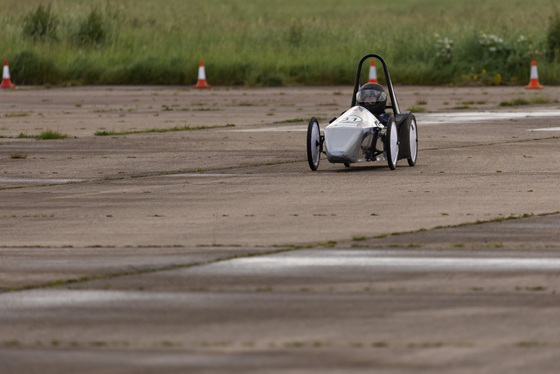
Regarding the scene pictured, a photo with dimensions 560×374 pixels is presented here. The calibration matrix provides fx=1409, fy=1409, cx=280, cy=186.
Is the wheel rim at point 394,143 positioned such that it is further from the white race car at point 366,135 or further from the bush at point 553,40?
the bush at point 553,40

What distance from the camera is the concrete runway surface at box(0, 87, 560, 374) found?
22.0ft

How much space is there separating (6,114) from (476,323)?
22043 mm

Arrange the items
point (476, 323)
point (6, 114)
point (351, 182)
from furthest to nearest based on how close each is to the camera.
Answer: point (6, 114) < point (351, 182) < point (476, 323)

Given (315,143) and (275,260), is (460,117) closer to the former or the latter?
(315,143)

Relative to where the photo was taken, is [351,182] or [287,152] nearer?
[351,182]

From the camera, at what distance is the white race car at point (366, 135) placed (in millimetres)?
15625

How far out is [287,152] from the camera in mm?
18984

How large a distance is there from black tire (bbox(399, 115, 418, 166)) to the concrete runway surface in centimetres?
23

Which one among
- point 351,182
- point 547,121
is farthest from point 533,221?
point 547,121

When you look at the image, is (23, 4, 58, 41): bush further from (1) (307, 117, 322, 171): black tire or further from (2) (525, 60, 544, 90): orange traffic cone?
(1) (307, 117, 322, 171): black tire

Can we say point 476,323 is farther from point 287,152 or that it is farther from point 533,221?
point 287,152

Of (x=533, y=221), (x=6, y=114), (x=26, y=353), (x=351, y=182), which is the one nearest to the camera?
(x=26, y=353)

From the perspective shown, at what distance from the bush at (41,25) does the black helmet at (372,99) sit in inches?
1203

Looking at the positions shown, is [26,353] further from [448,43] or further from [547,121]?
[448,43]
